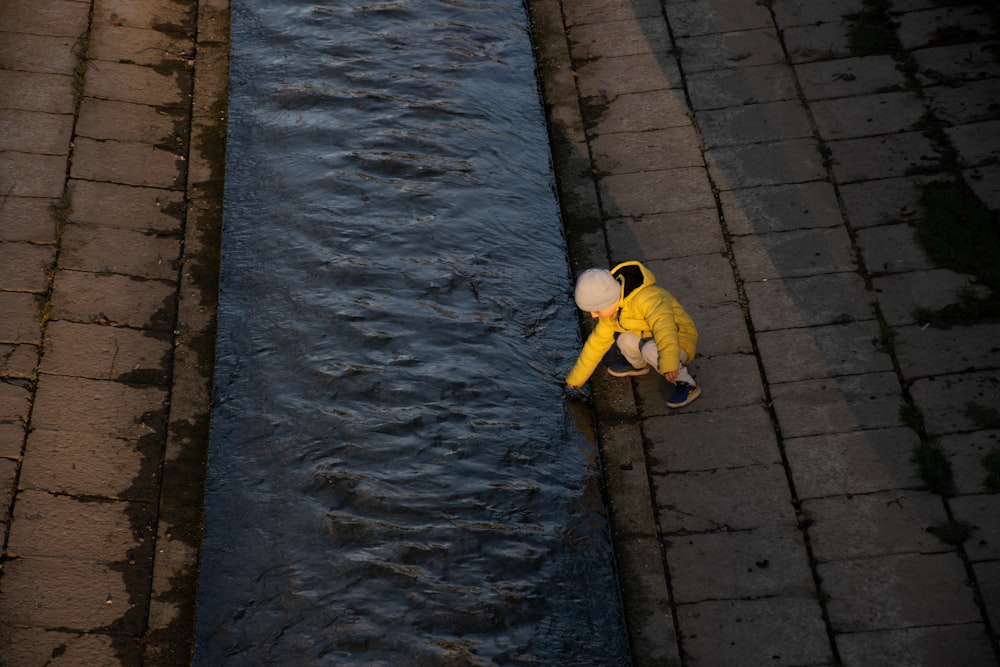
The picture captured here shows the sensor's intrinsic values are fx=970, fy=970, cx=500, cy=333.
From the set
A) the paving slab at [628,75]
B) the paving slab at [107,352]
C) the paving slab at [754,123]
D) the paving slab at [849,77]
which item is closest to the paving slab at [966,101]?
the paving slab at [849,77]

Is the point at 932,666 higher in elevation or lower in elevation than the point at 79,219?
lower

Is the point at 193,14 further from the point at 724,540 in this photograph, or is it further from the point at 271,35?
the point at 724,540

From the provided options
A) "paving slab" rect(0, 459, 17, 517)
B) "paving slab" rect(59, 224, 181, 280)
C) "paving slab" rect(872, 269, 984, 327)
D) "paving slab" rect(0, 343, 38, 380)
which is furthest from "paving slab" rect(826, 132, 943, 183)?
"paving slab" rect(0, 459, 17, 517)

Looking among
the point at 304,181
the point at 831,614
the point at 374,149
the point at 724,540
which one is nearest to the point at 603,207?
the point at 374,149

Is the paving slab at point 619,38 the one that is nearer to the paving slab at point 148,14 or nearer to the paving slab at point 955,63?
the paving slab at point 955,63

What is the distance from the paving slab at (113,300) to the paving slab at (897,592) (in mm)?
3845

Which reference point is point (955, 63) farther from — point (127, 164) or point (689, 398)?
point (127, 164)

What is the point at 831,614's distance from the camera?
4383mm

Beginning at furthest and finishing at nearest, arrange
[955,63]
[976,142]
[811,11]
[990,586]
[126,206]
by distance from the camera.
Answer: [811,11], [955,63], [976,142], [126,206], [990,586]

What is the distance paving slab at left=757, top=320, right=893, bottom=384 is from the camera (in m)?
5.25

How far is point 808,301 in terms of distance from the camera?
5590 mm

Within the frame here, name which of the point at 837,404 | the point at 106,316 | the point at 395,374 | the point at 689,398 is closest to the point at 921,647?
the point at 837,404

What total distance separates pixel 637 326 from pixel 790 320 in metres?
1.04

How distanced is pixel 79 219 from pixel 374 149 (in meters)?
1.85
